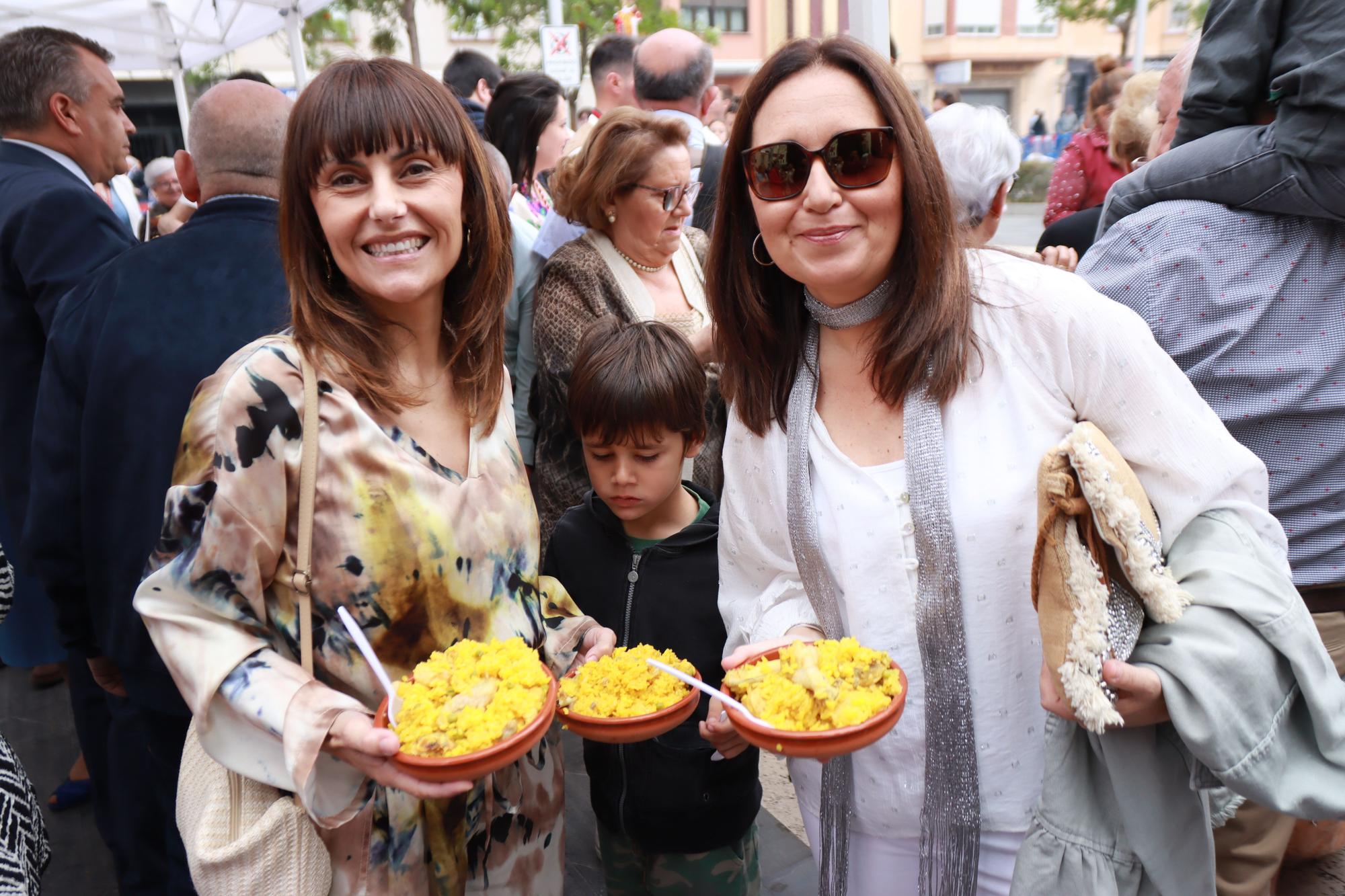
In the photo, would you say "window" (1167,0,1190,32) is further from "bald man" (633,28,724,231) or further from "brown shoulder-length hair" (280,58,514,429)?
"brown shoulder-length hair" (280,58,514,429)

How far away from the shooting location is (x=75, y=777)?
4.14 metres

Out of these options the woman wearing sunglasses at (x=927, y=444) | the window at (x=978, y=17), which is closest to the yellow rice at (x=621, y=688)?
the woman wearing sunglasses at (x=927, y=444)

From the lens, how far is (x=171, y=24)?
30.1ft

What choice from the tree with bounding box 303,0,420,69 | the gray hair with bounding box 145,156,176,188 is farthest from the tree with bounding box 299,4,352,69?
the gray hair with bounding box 145,156,176,188

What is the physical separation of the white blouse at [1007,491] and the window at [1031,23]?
4741 centimetres

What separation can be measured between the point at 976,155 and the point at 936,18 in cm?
4510

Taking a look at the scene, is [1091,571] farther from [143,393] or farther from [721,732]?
[143,393]

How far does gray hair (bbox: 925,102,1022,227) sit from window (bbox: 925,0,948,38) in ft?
146

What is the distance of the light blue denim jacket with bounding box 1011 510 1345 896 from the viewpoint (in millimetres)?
1441

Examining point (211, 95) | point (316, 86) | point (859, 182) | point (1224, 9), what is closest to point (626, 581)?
point (859, 182)

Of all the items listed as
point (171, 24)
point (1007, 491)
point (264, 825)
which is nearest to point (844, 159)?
point (1007, 491)

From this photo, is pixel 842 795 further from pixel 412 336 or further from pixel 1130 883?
pixel 412 336

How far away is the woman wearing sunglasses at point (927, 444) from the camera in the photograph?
1.71 m

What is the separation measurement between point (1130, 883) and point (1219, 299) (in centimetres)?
131
